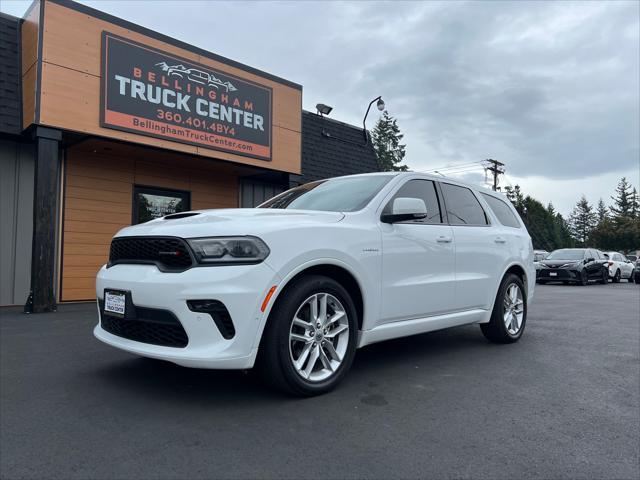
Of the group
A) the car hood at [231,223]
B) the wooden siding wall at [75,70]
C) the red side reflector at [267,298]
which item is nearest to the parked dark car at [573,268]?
the wooden siding wall at [75,70]

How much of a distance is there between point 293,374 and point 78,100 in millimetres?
6636

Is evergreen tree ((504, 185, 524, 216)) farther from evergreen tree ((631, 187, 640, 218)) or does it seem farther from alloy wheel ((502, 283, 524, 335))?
alloy wheel ((502, 283, 524, 335))

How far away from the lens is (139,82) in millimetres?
8438

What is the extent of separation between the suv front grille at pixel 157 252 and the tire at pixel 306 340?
70 cm

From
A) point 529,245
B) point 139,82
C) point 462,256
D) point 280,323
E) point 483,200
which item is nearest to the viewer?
point 280,323

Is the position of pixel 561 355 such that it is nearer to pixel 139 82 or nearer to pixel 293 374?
pixel 293 374

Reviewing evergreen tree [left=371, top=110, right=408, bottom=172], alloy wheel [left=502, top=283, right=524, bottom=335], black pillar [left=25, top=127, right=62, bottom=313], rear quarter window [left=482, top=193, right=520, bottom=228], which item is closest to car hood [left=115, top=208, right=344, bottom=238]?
rear quarter window [left=482, top=193, right=520, bottom=228]

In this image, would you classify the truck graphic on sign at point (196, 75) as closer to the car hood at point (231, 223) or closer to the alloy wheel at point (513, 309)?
the car hood at point (231, 223)

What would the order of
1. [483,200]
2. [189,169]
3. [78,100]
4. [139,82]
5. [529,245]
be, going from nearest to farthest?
1. [483,200]
2. [529,245]
3. [78,100]
4. [139,82]
5. [189,169]

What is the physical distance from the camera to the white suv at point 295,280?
9.74 ft

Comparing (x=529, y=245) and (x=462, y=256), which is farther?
(x=529, y=245)

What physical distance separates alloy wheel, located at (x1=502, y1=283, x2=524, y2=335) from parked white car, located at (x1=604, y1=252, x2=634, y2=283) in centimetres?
1908

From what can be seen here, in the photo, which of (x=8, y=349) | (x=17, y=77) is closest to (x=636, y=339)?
(x=8, y=349)

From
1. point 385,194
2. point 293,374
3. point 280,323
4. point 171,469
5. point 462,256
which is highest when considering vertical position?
point 385,194
